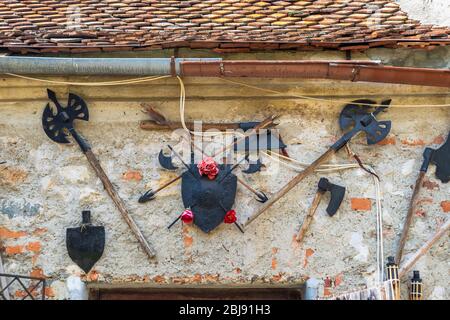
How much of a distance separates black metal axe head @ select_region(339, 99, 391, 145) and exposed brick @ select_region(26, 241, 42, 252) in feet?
8.03

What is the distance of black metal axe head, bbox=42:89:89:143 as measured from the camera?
6.45m

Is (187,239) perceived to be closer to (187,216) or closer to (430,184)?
(187,216)

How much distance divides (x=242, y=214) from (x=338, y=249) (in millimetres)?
754

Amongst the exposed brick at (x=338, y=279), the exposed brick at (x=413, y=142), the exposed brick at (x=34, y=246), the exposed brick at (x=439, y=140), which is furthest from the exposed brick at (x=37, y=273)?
the exposed brick at (x=439, y=140)

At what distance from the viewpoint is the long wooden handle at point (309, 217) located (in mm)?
6219

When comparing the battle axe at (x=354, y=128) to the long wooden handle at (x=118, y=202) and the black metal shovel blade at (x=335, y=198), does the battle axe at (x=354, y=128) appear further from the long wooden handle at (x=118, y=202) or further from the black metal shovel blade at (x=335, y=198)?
the long wooden handle at (x=118, y=202)

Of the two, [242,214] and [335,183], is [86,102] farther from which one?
[335,183]

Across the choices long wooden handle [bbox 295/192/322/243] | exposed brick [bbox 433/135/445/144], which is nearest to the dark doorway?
long wooden handle [bbox 295/192/322/243]

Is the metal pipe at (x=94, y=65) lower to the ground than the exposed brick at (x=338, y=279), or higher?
higher

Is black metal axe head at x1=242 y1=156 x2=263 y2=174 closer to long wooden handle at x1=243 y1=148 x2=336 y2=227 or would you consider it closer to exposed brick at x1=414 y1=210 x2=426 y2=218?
long wooden handle at x1=243 y1=148 x2=336 y2=227

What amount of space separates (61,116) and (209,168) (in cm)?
123

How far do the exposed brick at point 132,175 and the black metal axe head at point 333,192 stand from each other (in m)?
1.36

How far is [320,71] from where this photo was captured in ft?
20.2
